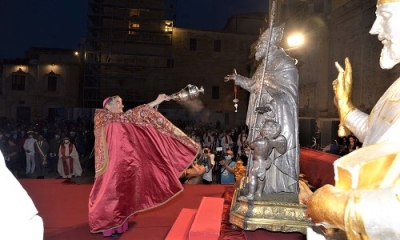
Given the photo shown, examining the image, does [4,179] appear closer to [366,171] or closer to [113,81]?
[366,171]

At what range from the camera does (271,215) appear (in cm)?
451

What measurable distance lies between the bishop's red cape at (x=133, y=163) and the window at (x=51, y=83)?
106 feet

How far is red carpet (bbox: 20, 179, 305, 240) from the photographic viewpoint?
198 inches

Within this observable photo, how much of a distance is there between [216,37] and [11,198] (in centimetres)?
3627

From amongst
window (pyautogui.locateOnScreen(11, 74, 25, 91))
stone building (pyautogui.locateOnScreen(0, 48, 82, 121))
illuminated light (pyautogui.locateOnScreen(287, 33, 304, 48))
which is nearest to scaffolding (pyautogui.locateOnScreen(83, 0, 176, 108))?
stone building (pyautogui.locateOnScreen(0, 48, 82, 121))

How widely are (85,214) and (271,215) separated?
11.2 ft

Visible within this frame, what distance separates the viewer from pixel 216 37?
36.2 meters

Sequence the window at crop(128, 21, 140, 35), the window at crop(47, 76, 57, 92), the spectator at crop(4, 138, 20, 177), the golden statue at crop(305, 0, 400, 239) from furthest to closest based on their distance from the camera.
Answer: the window at crop(47, 76, 57, 92), the window at crop(128, 21, 140, 35), the spectator at crop(4, 138, 20, 177), the golden statue at crop(305, 0, 400, 239)

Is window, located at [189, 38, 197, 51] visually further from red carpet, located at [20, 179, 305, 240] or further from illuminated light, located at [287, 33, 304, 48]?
red carpet, located at [20, 179, 305, 240]

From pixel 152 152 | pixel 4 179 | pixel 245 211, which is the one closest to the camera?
pixel 4 179

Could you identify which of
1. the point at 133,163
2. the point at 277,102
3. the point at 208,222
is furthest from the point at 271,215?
the point at 133,163

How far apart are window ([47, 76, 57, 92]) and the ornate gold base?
3393 centimetres

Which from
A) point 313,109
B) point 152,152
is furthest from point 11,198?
point 313,109

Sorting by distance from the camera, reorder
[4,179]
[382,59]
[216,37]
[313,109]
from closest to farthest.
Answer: [4,179] < [382,59] < [313,109] < [216,37]
